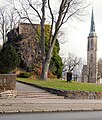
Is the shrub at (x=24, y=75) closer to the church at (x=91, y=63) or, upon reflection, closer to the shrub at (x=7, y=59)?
the shrub at (x=7, y=59)

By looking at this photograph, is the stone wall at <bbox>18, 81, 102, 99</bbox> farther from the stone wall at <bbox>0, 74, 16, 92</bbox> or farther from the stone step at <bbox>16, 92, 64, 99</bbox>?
the stone wall at <bbox>0, 74, 16, 92</bbox>

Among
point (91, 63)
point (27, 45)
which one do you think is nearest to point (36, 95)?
point (27, 45)

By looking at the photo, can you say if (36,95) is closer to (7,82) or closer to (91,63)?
(7,82)

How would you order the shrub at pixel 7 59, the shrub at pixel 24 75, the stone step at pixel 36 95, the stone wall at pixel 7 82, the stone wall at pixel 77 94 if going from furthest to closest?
the shrub at pixel 24 75 → the shrub at pixel 7 59 → the stone wall at pixel 77 94 → the stone wall at pixel 7 82 → the stone step at pixel 36 95

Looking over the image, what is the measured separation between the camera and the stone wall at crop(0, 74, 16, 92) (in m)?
23.0

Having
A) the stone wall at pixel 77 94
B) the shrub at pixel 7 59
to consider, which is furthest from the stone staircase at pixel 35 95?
the shrub at pixel 7 59

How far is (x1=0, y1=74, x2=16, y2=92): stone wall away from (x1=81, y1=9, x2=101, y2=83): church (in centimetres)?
6038

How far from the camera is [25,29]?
176ft

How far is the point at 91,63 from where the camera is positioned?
96.3m

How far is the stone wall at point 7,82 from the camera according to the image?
2300cm

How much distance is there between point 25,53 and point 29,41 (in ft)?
8.06

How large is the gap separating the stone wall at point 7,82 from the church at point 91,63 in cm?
6038

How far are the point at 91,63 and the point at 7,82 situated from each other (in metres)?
74.7

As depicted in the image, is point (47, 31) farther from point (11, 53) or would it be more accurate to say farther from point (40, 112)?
point (40, 112)
